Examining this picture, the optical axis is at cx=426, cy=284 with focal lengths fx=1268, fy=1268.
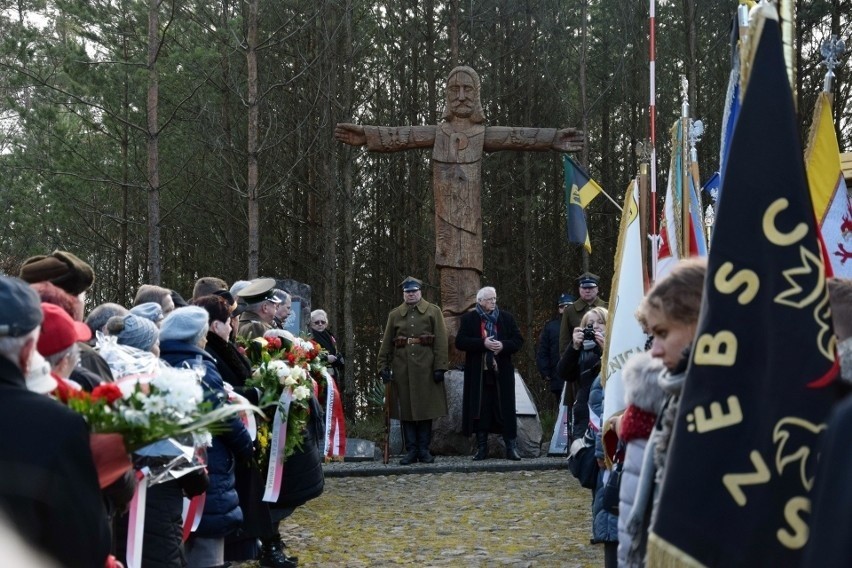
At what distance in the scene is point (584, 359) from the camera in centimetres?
910

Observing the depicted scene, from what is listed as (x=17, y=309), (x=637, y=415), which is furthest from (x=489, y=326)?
(x=17, y=309)

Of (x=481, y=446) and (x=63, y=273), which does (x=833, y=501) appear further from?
(x=481, y=446)

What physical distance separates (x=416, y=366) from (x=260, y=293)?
5835 mm

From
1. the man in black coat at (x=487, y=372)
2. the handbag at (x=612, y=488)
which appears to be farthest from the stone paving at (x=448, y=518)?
the handbag at (x=612, y=488)

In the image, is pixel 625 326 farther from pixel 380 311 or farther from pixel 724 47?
pixel 724 47

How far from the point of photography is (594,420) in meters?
7.01

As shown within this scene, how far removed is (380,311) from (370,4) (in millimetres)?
6586

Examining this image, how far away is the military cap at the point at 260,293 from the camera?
8.59 meters

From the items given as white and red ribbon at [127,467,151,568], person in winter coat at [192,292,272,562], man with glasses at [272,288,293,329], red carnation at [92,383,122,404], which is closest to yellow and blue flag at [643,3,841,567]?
red carnation at [92,383,122,404]

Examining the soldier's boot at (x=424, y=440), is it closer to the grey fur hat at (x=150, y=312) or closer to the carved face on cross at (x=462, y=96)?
the carved face on cross at (x=462, y=96)

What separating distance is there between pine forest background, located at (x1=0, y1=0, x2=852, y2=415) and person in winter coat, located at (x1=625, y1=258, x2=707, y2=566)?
17.9 m

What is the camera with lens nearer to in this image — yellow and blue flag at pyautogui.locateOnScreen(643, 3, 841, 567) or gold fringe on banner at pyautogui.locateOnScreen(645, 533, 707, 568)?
yellow and blue flag at pyautogui.locateOnScreen(643, 3, 841, 567)

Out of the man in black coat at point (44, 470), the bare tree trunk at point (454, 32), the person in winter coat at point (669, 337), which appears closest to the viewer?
the man in black coat at point (44, 470)

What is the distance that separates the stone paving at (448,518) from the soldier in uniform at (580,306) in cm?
145
